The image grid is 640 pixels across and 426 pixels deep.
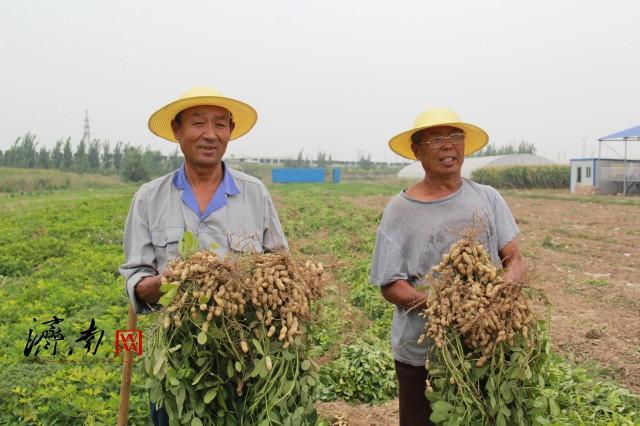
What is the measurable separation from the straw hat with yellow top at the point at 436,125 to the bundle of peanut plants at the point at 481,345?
640 millimetres

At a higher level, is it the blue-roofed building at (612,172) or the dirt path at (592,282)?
the blue-roofed building at (612,172)

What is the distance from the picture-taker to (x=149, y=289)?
239 centimetres

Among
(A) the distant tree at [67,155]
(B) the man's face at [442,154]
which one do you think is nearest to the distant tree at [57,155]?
(A) the distant tree at [67,155]

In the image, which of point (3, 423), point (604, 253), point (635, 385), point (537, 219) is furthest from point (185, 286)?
point (537, 219)

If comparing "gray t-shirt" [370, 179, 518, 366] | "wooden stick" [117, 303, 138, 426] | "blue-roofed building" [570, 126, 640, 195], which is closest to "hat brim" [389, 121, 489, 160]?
"gray t-shirt" [370, 179, 518, 366]

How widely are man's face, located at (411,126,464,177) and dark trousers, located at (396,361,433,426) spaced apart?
940 mm

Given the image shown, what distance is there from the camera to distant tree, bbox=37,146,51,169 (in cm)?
5519

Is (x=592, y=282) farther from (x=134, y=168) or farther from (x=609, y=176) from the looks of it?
(x=134, y=168)

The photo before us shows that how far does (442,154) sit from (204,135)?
1.12 m

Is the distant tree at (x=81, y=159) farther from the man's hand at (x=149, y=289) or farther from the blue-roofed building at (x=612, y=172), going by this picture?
the man's hand at (x=149, y=289)

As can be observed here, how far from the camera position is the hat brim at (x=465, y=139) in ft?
9.20

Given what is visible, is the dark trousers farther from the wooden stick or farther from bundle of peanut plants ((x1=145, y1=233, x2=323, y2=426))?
the wooden stick

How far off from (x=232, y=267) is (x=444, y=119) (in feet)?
4.19

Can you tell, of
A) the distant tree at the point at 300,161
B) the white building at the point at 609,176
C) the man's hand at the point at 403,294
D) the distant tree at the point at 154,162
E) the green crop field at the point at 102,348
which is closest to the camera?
the man's hand at the point at 403,294
